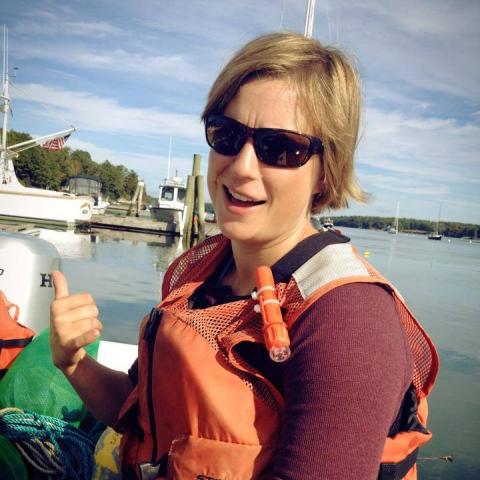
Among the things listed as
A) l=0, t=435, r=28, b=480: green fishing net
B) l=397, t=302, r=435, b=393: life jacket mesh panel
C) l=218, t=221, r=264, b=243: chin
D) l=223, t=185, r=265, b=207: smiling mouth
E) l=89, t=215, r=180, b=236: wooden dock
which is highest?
l=223, t=185, r=265, b=207: smiling mouth

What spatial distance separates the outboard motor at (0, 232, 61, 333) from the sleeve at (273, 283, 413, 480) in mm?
2976

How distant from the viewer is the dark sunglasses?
4.58 feet

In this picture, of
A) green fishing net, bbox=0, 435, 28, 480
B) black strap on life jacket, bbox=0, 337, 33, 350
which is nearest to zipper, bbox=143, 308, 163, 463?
green fishing net, bbox=0, 435, 28, 480

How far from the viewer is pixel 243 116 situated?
148 cm

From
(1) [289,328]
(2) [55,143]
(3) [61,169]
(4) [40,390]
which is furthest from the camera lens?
(3) [61,169]

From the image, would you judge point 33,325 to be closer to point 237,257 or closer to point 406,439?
point 237,257

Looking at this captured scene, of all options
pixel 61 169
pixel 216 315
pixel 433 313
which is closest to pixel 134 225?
pixel 433 313

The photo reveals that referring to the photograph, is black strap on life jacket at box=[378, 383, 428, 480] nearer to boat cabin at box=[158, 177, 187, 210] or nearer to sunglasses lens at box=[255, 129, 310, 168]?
sunglasses lens at box=[255, 129, 310, 168]

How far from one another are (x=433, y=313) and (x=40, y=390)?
334 inches

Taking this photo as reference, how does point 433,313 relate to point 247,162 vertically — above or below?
below

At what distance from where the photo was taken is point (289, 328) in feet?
3.91

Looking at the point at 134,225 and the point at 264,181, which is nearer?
the point at 264,181

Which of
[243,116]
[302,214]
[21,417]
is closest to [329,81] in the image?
[243,116]

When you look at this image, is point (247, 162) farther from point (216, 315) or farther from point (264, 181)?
point (216, 315)
